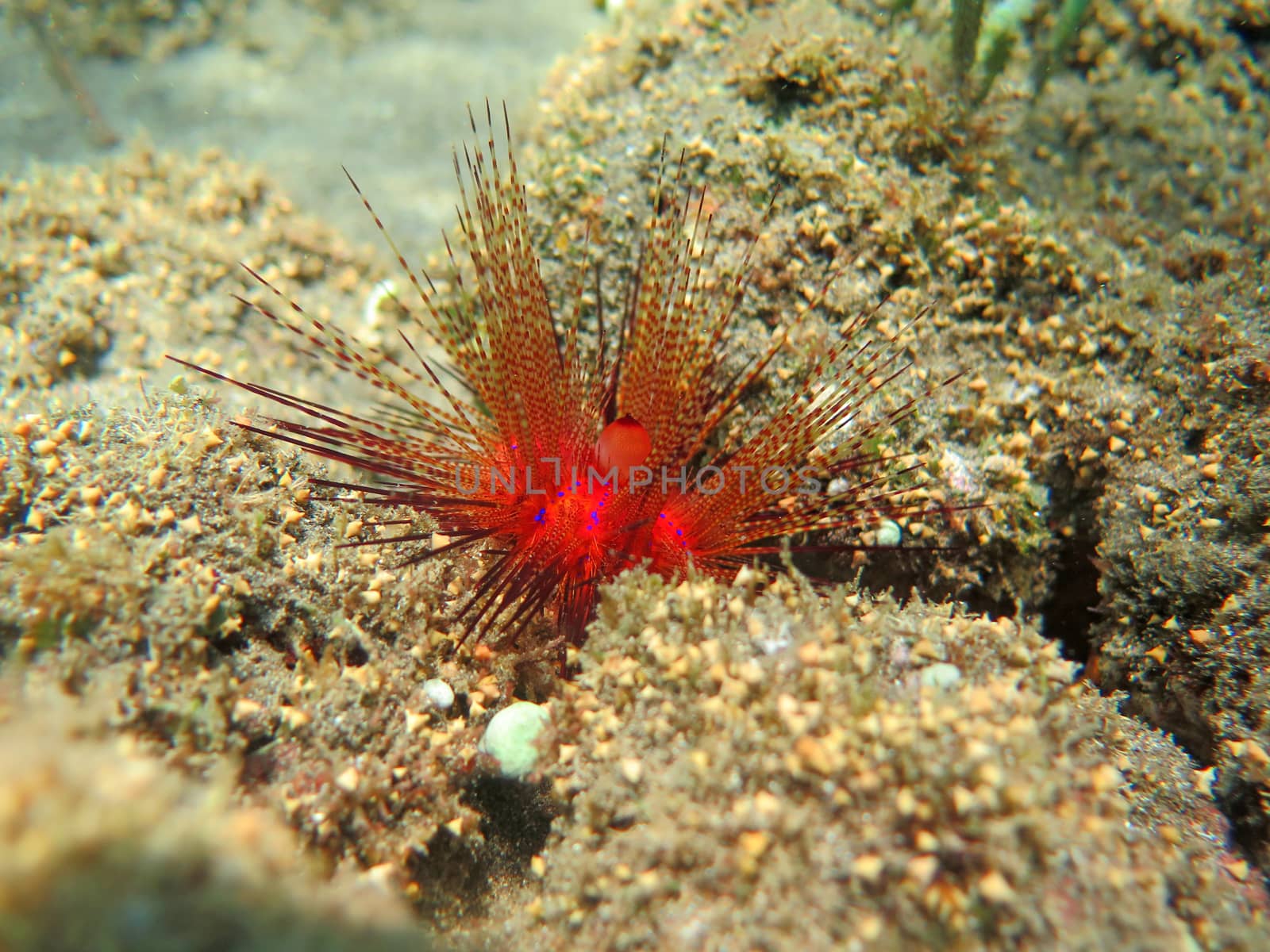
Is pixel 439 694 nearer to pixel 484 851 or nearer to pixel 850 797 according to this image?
pixel 484 851

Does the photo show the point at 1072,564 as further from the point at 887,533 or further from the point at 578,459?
the point at 578,459

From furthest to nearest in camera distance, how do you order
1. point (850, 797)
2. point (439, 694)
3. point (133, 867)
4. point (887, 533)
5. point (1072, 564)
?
point (1072, 564), point (887, 533), point (439, 694), point (850, 797), point (133, 867)

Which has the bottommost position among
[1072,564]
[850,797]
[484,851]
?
[484,851]

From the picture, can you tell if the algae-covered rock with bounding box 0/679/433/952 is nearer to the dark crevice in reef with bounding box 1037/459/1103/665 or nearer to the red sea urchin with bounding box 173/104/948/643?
the red sea urchin with bounding box 173/104/948/643

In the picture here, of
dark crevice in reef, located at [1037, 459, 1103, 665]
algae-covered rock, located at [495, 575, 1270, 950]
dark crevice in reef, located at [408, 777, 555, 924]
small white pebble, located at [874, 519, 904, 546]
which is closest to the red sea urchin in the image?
small white pebble, located at [874, 519, 904, 546]

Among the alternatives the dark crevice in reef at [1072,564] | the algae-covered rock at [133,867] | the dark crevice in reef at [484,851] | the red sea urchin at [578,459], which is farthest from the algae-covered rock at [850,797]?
the dark crevice in reef at [1072,564]

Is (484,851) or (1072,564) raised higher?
(1072,564)

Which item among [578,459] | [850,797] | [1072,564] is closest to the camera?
[850,797]

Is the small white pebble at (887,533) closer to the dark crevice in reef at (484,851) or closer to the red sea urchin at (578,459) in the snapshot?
A: the red sea urchin at (578,459)

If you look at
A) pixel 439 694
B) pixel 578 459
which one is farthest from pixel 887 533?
pixel 439 694

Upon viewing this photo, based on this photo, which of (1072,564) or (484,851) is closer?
(484,851)

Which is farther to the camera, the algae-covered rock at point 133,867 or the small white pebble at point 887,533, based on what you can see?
the small white pebble at point 887,533

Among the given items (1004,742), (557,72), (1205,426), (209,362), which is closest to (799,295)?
(1205,426)
